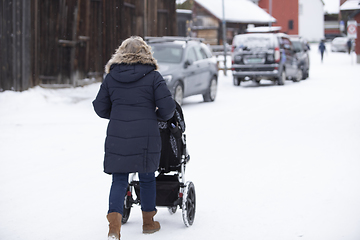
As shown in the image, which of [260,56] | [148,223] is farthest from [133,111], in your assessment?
[260,56]

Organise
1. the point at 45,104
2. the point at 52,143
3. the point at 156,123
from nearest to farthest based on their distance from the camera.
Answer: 1. the point at 156,123
2. the point at 52,143
3. the point at 45,104

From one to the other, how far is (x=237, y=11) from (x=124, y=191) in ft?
183

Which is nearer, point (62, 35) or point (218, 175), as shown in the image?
point (218, 175)

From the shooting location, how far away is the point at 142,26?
72.8ft

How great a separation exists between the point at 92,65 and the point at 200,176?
12.7 m

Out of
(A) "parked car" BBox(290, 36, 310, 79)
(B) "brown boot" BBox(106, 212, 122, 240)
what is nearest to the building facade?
(A) "parked car" BBox(290, 36, 310, 79)

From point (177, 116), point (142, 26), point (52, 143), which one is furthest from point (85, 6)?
point (177, 116)

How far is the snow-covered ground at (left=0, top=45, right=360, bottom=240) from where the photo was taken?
4.95m

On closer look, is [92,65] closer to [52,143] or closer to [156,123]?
[52,143]

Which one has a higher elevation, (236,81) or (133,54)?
(133,54)

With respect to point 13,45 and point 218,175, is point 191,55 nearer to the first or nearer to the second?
point 13,45

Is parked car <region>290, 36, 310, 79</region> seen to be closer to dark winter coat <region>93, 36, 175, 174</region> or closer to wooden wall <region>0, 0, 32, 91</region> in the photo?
wooden wall <region>0, 0, 32, 91</region>

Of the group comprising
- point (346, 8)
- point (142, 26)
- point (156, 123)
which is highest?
point (346, 8)

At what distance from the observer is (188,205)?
4980 millimetres
